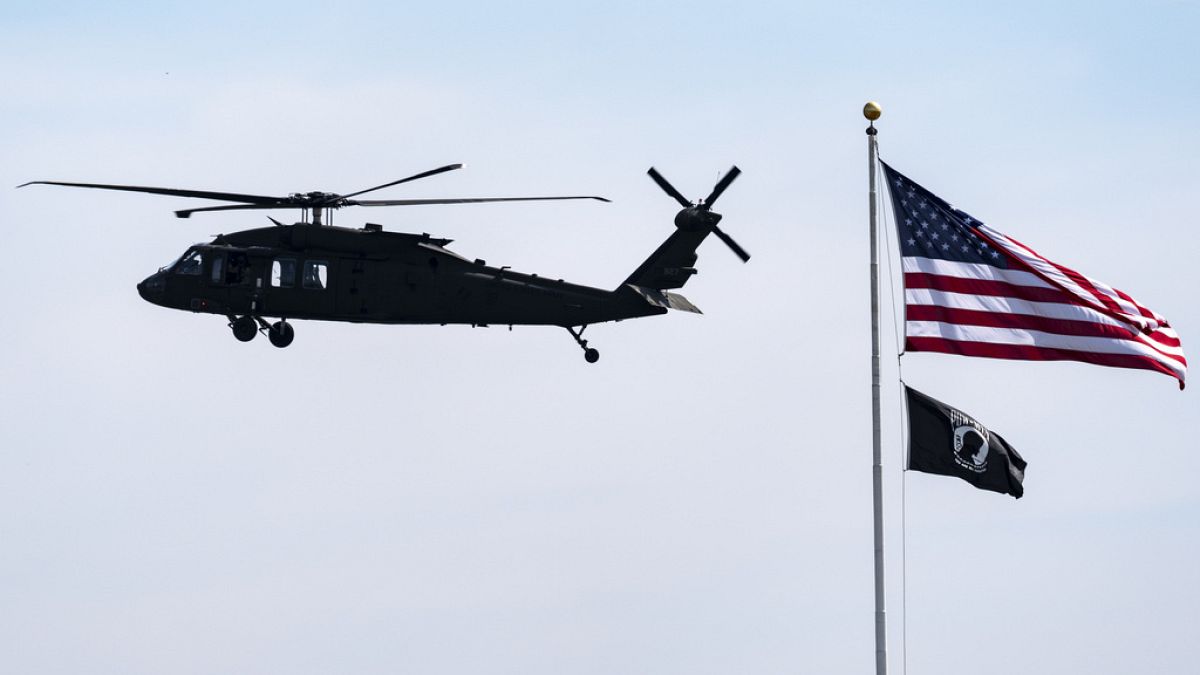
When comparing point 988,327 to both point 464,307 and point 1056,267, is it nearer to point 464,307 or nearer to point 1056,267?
point 1056,267

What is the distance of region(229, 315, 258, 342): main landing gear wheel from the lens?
57.9 m

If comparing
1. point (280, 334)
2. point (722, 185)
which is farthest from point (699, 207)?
point (280, 334)

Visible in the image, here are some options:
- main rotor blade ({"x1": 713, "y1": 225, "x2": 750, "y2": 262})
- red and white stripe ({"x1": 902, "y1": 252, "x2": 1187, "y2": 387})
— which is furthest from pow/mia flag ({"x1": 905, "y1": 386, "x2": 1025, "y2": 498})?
main rotor blade ({"x1": 713, "y1": 225, "x2": 750, "y2": 262})

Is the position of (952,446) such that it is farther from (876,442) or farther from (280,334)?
(280,334)

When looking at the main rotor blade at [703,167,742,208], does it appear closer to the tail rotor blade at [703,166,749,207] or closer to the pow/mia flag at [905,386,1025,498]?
the tail rotor blade at [703,166,749,207]

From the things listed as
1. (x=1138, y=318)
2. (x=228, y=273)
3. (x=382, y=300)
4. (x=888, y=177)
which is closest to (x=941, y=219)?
(x=888, y=177)

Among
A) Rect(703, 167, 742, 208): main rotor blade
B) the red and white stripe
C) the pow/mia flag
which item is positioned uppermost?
Rect(703, 167, 742, 208): main rotor blade

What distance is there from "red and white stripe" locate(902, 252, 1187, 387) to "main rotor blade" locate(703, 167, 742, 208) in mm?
18689

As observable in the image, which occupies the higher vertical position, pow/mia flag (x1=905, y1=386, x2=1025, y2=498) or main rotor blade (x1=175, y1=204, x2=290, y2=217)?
main rotor blade (x1=175, y1=204, x2=290, y2=217)

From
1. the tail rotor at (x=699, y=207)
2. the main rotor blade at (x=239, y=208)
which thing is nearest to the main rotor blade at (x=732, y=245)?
the tail rotor at (x=699, y=207)

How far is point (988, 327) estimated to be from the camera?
1554 inches

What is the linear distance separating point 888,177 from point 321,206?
2407cm

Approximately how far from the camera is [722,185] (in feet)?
191

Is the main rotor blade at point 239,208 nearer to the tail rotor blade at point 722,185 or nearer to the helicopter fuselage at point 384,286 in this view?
the helicopter fuselage at point 384,286
